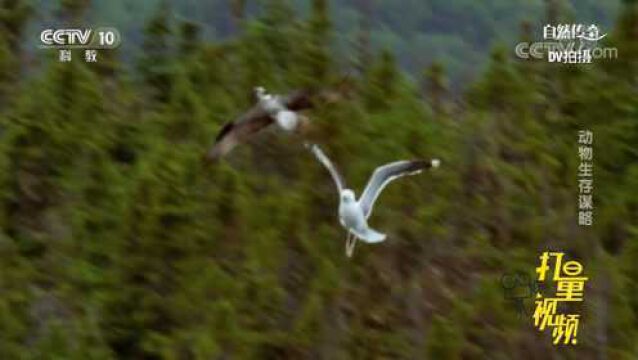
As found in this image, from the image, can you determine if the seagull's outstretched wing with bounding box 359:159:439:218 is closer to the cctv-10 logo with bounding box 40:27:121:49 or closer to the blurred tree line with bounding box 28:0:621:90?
the blurred tree line with bounding box 28:0:621:90

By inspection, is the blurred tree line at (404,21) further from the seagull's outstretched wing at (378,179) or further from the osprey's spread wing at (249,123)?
the seagull's outstretched wing at (378,179)

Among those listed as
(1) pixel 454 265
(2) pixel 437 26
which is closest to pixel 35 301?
(1) pixel 454 265

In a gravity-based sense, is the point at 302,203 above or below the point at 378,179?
above

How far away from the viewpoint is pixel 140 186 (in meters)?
15.6

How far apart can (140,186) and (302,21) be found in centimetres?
345

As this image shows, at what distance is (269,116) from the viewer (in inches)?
547

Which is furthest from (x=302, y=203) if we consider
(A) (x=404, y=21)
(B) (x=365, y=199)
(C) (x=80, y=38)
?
(A) (x=404, y=21)

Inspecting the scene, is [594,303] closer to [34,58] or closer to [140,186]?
[140,186]

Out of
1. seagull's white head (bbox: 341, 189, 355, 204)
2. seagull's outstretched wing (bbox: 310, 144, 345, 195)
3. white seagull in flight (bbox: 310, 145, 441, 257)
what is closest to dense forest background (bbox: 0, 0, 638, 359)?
seagull's outstretched wing (bbox: 310, 144, 345, 195)

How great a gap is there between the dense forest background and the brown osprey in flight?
0.74 ft

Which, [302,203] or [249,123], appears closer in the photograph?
[249,123]

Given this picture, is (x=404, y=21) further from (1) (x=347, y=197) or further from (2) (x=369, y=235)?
(1) (x=347, y=197)

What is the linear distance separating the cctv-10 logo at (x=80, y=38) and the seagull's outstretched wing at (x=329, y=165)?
2.64m

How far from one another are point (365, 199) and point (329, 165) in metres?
1.46
